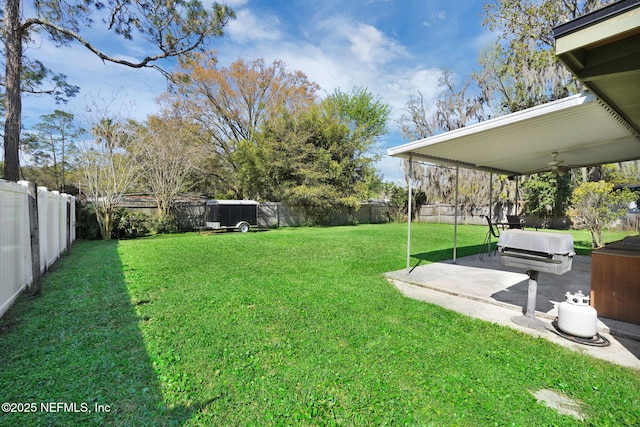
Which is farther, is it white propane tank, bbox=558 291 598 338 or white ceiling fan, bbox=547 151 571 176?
white ceiling fan, bbox=547 151 571 176

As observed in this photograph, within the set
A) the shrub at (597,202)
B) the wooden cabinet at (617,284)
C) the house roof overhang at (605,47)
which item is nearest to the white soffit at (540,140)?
the house roof overhang at (605,47)

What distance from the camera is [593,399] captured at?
1847mm

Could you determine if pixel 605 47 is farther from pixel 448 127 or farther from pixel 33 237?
pixel 448 127

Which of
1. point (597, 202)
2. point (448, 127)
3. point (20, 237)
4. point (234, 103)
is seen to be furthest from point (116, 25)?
point (448, 127)

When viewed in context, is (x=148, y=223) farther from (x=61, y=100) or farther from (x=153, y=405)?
(x=153, y=405)

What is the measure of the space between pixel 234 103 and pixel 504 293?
18.1 metres

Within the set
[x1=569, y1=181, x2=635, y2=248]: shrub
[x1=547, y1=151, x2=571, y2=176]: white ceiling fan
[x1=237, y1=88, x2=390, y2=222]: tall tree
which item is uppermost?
[x1=237, y1=88, x2=390, y2=222]: tall tree

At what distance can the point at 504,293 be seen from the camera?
403 centimetres

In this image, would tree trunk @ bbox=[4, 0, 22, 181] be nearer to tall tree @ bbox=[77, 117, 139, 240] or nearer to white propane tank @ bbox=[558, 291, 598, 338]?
tall tree @ bbox=[77, 117, 139, 240]

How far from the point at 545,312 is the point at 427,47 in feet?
43.2

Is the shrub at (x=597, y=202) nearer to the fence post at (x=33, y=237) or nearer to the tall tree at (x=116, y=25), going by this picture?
the tall tree at (x=116, y=25)

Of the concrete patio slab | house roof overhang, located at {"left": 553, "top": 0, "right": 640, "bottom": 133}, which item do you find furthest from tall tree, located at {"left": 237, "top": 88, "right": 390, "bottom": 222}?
house roof overhang, located at {"left": 553, "top": 0, "right": 640, "bottom": 133}

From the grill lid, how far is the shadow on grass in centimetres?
292

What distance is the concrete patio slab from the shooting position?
8.63 ft
